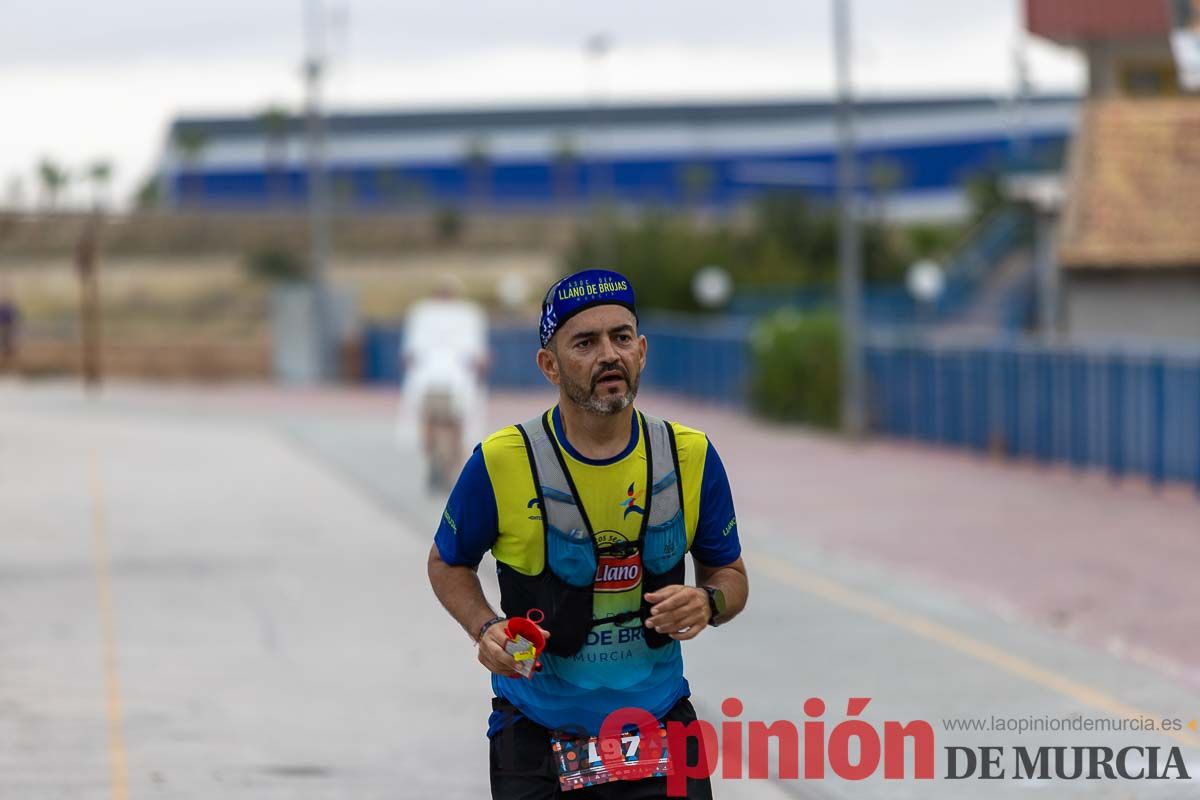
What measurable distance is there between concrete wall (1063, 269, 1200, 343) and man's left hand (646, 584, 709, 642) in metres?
24.7

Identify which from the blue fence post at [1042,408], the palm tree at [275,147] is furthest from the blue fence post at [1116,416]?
the palm tree at [275,147]

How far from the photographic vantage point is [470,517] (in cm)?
487

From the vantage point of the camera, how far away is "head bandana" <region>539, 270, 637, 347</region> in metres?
4.78

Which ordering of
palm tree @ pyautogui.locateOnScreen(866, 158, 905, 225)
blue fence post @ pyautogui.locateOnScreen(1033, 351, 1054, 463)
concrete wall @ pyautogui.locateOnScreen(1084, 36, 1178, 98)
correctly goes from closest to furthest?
blue fence post @ pyautogui.locateOnScreen(1033, 351, 1054, 463), concrete wall @ pyautogui.locateOnScreen(1084, 36, 1178, 98), palm tree @ pyautogui.locateOnScreen(866, 158, 905, 225)

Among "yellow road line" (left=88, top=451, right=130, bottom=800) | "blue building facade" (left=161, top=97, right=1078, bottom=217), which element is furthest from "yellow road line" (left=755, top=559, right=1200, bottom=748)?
"blue building facade" (left=161, top=97, right=1078, bottom=217)

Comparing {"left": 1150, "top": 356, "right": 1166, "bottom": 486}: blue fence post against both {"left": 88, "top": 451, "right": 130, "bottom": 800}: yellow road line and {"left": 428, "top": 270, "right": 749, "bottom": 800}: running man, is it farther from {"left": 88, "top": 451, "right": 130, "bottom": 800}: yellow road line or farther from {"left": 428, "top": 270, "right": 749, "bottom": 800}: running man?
{"left": 428, "top": 270, "right": 749, "bottom": 800}: running man

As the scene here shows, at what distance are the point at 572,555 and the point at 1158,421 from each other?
1798 cm

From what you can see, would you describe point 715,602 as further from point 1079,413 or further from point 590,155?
point 590,155

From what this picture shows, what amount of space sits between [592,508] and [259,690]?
597cm

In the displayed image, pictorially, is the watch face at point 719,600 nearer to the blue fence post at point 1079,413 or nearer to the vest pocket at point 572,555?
the vest pocket at point 572,555

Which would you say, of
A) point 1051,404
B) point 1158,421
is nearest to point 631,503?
point 1158,421

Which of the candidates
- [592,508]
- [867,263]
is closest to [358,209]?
[867,263]

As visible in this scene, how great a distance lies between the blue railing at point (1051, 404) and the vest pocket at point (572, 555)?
17291 millimetres

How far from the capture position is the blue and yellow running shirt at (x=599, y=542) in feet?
15.8
